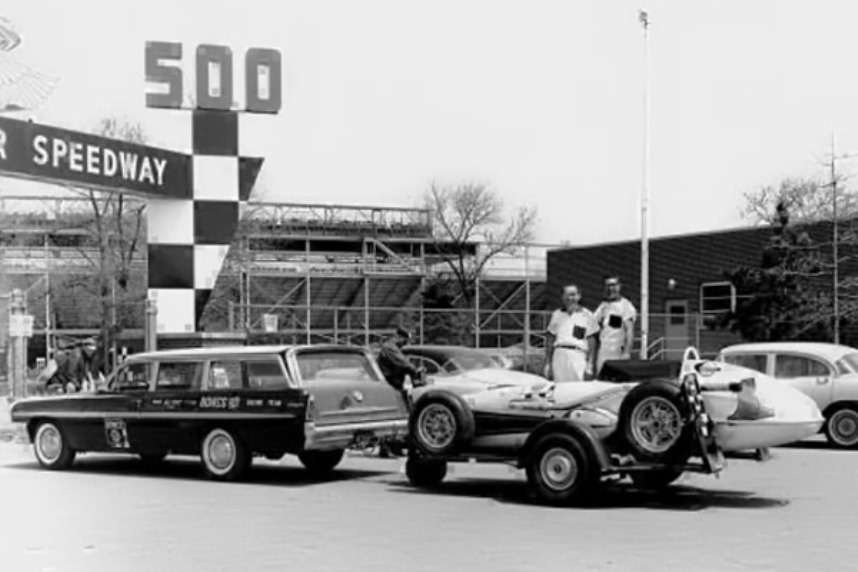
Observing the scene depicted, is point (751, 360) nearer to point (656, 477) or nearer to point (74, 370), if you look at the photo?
point (656, 477)

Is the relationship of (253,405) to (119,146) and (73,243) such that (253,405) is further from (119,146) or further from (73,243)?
(73,243)

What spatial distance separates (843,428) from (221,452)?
9.56m

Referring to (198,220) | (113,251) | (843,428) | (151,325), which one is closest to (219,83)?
(198,220)

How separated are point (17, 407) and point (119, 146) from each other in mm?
6080

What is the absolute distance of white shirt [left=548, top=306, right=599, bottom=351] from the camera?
42.0ft

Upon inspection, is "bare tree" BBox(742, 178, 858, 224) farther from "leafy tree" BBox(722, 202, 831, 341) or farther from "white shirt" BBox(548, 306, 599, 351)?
"white shirt" BBox(548, 306, 599, 351)

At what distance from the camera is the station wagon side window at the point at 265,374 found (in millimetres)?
12367

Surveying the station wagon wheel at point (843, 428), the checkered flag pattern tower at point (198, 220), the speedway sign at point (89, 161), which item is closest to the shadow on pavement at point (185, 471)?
the speedway sign at point (89, 161)

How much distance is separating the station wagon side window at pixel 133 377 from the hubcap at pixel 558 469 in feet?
17.4

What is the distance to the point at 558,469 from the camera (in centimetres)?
1038

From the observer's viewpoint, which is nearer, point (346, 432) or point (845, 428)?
point (346, 432)

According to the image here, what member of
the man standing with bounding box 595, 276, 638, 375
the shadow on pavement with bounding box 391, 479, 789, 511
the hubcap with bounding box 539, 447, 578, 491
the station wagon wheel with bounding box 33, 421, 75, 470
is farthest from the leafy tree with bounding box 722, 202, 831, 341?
the station wagon wheel with bounding box 33, 421, 75, 470

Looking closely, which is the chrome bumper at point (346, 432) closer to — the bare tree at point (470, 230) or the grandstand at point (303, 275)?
the grandstand at point (303, 275)

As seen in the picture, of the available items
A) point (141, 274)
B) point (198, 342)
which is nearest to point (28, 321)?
point (198, 342)
